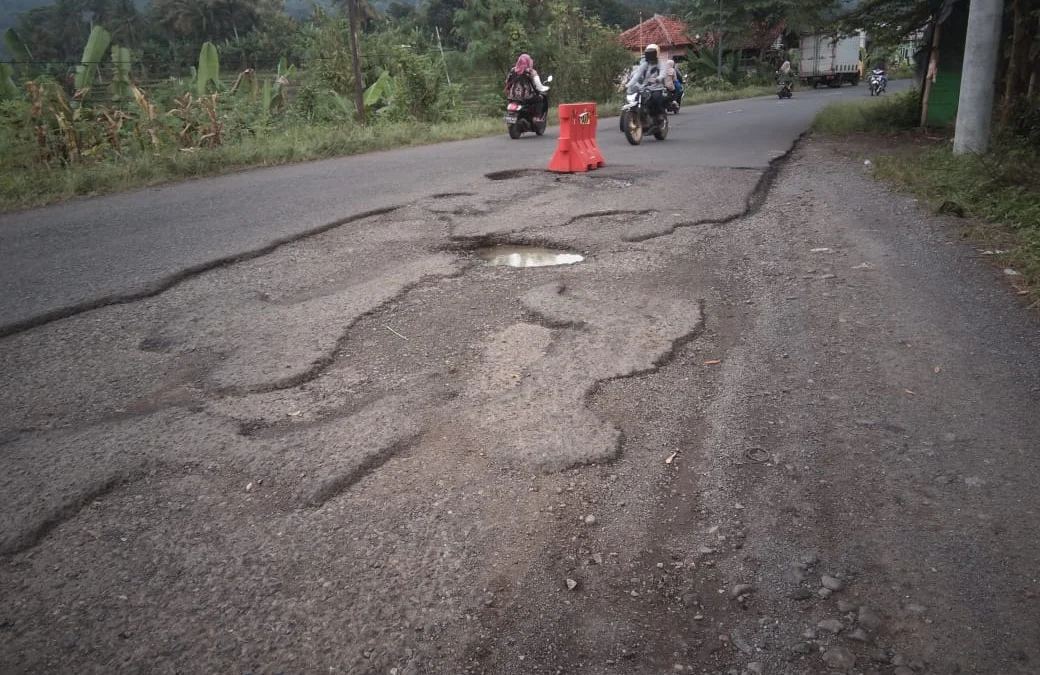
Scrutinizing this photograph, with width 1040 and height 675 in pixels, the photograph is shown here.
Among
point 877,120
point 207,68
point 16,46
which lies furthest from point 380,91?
point 877,120

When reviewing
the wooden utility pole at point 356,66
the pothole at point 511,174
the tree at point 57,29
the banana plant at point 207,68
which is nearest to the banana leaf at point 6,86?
the banana plant at point 207,68

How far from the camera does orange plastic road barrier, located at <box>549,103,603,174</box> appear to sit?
8.70 metres

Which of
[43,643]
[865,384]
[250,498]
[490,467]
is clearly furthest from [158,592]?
[865,384]

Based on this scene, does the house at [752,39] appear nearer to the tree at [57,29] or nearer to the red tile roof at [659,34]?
the red tile roof at [659,34]

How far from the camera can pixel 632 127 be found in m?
11.6

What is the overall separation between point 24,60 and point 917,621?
Result: 14.2m

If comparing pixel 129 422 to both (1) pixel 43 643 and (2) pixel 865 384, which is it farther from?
(2) pixel 865 384

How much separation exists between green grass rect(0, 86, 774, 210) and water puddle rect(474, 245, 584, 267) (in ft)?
17.3

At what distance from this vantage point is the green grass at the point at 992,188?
15.7 feet

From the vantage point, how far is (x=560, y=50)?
22.6 metres

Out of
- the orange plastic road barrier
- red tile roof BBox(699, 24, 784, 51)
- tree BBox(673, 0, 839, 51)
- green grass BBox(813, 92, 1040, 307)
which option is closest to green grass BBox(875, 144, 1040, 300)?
green grass BBox(813, 92, 1040, 307)

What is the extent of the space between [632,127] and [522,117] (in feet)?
8.28

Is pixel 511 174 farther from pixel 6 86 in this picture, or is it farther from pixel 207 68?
pixel 207 68

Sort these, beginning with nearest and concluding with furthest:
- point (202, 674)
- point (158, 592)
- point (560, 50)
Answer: point (202, 674)
point (158, 592)
point (560, 50)
